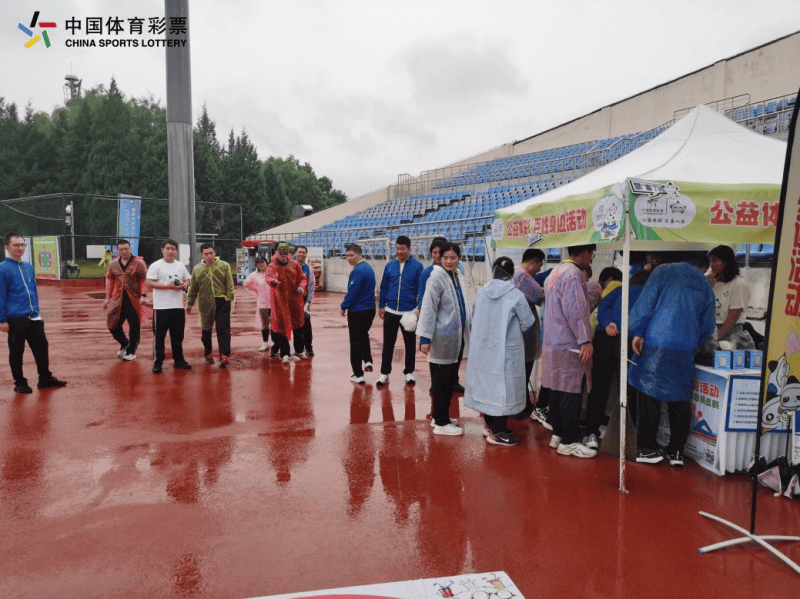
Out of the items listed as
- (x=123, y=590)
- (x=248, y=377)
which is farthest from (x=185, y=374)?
(x=123, y=590)

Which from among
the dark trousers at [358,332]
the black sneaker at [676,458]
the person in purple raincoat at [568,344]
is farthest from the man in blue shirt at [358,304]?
the black sneaker at [676,458]

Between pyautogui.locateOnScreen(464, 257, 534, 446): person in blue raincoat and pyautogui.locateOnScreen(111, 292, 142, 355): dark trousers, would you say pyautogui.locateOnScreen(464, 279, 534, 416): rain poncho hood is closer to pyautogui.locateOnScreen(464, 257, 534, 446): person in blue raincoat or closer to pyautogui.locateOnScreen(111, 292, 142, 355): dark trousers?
pyautogui.locateOnScreen(464, 257, 534, 446): person in blue raincoat

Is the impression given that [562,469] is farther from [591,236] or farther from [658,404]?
[591,236]

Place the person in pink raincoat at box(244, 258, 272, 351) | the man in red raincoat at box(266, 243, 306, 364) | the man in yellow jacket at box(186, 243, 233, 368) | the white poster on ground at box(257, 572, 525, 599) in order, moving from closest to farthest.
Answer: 1. the white poster on ground at box(257, 572, 525, 599)
2. the man in yellow jacket at box(186, 243, 233, 368)
3. the man in red raincoat at box(266, 243, 306, 364)
4. the person in pink raincoat at box(244, 258, 272, 351)

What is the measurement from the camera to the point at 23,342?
679 centimetres

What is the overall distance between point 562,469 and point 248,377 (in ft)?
15.4

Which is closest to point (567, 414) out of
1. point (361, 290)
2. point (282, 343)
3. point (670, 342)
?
point (670, 342)

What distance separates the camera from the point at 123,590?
2.78 metres

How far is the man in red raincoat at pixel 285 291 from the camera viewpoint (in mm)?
8242

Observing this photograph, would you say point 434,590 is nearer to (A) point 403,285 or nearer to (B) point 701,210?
(B) point 701,210

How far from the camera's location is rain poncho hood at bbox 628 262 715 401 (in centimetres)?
430

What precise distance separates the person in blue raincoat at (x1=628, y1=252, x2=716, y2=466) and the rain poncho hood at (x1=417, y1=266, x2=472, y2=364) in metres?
1.55

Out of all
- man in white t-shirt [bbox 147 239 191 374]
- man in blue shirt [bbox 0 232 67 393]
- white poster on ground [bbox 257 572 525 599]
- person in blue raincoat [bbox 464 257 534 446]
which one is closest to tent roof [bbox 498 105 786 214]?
person in blue raincoat [bbox 464 257 534 446]

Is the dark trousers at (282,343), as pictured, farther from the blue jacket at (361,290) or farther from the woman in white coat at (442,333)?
the woman in white coat at (442,333)
